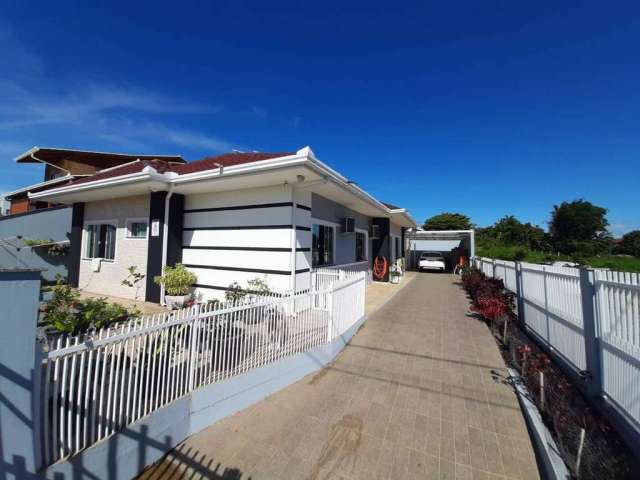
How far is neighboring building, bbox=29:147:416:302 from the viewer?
18.8 ft

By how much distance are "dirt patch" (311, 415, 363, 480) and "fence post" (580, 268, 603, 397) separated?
264 cm

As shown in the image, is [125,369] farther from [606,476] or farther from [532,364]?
[532,364]

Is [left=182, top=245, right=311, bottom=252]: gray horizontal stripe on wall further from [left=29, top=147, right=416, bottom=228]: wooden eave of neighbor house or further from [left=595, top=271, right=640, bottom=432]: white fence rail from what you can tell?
[left=595, top=271, right=640, bottom=432]: white fence rail

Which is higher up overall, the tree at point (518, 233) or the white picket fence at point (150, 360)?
the tree at point (518, 233)

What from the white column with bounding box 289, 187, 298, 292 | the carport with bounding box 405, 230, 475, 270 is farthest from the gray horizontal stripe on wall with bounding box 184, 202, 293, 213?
the carport with bounding box 405, 230, 475, 270

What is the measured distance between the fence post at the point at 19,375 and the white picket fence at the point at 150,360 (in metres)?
0.07

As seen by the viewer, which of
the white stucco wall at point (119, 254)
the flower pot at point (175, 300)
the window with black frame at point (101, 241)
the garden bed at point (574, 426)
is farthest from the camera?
the window with black frame at point (101, 241)

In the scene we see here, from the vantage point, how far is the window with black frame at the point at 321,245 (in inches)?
276

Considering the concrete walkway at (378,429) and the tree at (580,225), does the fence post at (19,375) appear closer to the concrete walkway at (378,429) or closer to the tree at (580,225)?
the concrete walkway at (378,429)

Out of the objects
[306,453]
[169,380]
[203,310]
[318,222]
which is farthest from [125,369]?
[318,222]

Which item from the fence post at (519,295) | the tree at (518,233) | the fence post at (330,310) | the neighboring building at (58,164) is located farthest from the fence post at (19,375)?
the tree at (518,233)

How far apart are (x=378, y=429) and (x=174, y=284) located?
5689 mm

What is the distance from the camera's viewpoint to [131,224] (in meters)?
7.75

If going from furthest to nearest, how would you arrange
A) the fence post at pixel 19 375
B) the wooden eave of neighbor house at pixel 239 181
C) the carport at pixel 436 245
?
the carport at pixel 436 245 → the wooden eave of neighbor house at pixel 239 181 → the fence post at pixel 19 375
